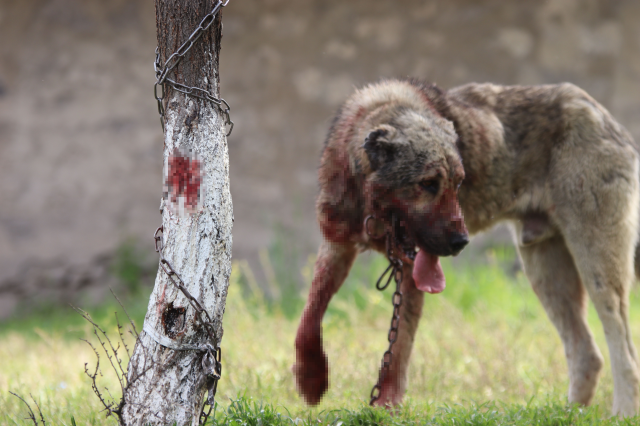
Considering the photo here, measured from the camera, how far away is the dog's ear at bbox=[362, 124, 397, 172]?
3.19 metres

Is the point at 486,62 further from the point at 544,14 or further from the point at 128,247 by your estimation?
the point at 128,247

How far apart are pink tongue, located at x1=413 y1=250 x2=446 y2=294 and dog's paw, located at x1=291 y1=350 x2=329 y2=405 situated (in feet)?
2.26

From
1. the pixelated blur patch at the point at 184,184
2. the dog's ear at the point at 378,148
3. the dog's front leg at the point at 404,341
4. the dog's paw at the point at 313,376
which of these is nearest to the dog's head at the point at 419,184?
the dog's ear at the point at 378,148

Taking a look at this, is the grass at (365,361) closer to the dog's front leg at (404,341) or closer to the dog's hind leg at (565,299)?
the dog's front leg at (404,341)

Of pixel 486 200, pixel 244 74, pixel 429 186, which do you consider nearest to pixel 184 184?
pixel 429 186

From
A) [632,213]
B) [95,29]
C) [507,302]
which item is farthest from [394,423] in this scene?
[95,29]

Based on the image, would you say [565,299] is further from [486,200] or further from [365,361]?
[365,361]

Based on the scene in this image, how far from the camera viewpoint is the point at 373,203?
3297 millimetres

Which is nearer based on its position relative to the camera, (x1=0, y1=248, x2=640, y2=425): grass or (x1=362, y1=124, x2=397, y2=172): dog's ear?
(x1=0, y1=248, x2=640, y2=425): grass

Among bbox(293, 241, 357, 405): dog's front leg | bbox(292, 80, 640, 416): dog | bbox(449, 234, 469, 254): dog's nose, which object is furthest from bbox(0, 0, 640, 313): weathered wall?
bbox(449, 234, 469, 254): dog's nose

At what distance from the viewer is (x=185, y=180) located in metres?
2.56

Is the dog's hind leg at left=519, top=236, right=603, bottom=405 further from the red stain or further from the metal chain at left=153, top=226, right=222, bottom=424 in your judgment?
the red stain

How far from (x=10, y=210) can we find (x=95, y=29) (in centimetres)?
294

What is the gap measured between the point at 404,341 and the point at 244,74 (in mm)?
6229
